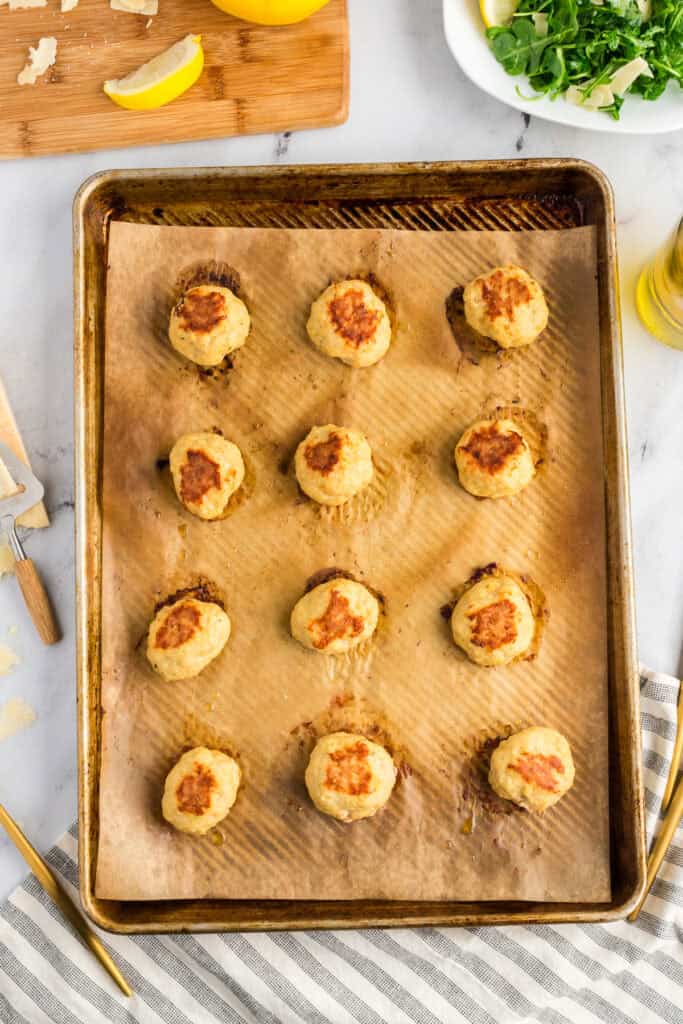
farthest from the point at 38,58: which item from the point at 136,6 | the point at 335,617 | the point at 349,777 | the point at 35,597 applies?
the point at 349,777

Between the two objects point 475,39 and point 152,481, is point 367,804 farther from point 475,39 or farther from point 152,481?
point 475,39

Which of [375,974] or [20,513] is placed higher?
[20,513]

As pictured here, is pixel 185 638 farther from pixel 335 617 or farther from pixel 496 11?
pixel 496 11

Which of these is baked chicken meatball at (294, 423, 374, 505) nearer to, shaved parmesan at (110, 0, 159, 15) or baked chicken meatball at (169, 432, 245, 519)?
baked chicken meatball at (169, 432, 245, 519)

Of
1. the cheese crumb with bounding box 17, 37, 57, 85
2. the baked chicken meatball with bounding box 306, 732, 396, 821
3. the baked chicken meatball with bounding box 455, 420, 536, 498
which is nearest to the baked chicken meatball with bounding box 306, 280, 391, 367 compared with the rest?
the baked chicken meatball with bounding box 455, 420, 536, 498

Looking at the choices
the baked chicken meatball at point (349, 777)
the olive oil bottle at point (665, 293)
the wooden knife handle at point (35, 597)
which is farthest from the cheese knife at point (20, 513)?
the olive oil bottle at point (665, 293)

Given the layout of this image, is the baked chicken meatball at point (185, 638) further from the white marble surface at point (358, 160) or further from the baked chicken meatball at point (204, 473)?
the white marble surface at point (358, 160)
